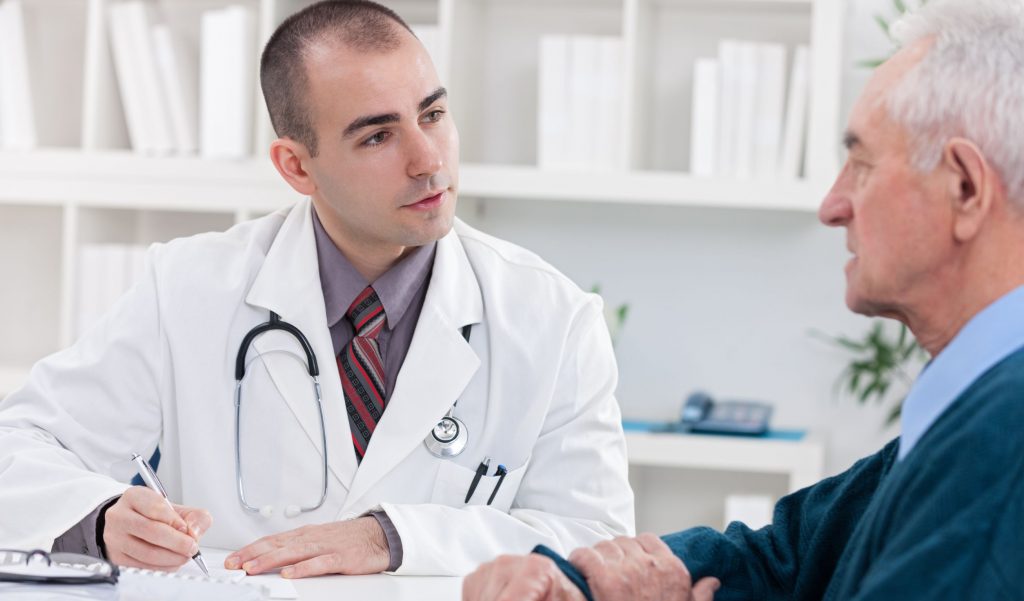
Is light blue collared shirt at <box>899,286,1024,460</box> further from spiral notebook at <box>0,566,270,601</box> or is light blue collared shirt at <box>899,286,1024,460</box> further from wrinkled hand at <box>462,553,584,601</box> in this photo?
spiral notebook at <box>0,566,270,601</box>

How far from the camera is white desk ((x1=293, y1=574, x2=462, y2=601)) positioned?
1226 millimetres

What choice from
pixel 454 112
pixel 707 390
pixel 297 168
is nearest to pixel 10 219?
pixel 454 112

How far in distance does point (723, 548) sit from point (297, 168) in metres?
0.92

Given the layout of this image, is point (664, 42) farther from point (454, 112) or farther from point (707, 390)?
point (707, 390)

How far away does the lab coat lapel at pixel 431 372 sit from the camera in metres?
1.52

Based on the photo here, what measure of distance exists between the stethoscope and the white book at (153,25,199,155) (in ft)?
4.25

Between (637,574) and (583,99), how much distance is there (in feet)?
5.61

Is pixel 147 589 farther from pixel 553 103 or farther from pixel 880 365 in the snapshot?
pixel 880 365

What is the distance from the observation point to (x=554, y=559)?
1118 mm

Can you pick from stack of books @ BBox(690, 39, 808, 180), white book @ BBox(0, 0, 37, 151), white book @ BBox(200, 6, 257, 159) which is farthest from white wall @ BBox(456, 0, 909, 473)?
white book @ BBox(0, 0, 37, 151)

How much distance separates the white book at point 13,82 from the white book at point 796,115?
1.78 m

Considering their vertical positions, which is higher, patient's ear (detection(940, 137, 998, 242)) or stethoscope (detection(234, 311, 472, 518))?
patient's ear (detection(940, 137, 998, 242))

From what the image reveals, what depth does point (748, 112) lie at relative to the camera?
2639 mm

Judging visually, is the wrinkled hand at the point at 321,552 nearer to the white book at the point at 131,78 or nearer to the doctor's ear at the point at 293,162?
A: the doctor's ear at the point at 293,162
